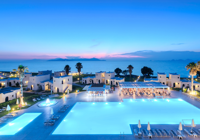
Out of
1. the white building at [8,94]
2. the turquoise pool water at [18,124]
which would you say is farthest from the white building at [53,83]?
the turquoise pool water at [18,124]

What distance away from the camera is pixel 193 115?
14.8 metres

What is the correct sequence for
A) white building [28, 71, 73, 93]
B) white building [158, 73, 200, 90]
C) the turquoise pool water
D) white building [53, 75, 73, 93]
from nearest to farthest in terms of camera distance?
the turquoise pool water < white building [53, 75, 73, 93] < white building [28, 71, 73, 93] < white building [158, 73, 200, 90]

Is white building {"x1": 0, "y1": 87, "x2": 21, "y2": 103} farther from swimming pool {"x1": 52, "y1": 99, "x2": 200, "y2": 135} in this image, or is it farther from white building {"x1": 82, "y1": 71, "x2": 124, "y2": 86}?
white building {"x1": 82, "y1": 71, "x2": 124, "y2": 86}

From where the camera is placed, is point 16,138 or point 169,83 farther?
point 169,83

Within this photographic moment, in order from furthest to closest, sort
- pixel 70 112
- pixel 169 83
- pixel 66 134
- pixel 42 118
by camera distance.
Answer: pixel 169 83 < pixel 70 112 < pixel 42 118 < pixel 66 134

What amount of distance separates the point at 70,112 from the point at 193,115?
49.6 ft

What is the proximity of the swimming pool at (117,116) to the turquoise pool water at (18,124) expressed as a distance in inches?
153

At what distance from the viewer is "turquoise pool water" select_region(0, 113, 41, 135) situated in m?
11.7

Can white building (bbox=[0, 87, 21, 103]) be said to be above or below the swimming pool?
above

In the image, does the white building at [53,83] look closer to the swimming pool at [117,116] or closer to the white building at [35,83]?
the white building at [35,83]

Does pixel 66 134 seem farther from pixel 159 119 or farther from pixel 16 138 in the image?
pixel 159 119

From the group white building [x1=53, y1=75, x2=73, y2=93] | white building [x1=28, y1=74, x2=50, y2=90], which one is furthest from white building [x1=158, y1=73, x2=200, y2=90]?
white building [x1=28, y1=74, x2=50, y2=90]

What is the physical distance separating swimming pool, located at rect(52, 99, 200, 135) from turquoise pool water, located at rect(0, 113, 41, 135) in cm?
390

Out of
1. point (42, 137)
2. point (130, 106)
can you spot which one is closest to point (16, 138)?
point (42, 137)
